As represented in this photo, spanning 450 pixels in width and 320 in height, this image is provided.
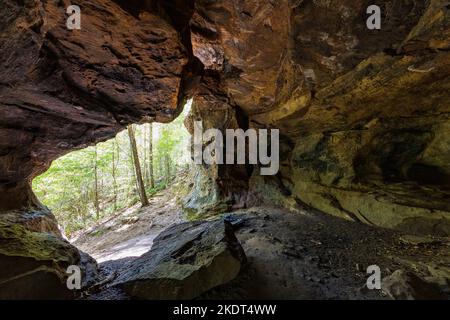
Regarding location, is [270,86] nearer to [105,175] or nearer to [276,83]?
[276,83]

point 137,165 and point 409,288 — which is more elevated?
point 137,165

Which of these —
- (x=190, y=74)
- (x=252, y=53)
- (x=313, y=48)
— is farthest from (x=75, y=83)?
(x=313, y=48)

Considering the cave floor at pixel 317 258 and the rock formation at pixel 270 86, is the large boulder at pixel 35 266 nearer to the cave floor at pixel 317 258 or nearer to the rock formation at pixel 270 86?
the rock formation at pixel 270 86

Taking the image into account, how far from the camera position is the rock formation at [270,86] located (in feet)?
12.9

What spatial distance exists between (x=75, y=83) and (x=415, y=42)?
6.52 metres

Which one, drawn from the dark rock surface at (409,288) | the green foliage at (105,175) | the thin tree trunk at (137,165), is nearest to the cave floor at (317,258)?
the dark rock surface at (409,288)

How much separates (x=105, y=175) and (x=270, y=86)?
15.5 metres

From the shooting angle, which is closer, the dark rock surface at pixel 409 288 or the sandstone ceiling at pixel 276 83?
the dark rock surface at pixel 409 288

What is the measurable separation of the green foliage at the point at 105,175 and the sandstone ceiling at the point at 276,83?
664 cm

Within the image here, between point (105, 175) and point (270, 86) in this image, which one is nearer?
point (270, 86)

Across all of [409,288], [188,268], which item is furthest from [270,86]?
[409,288]

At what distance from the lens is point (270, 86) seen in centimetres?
660

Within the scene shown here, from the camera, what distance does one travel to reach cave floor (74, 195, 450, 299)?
138 inches

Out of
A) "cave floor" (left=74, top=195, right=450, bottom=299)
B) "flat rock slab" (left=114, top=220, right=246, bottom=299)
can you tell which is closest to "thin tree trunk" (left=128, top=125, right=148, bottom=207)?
"cave floor" (left=74, top=195, right=450, bottom=299)
